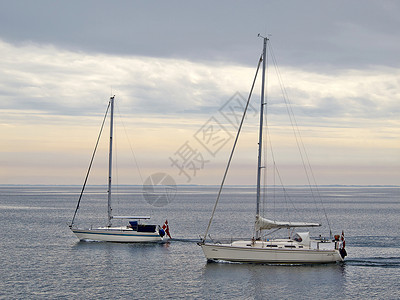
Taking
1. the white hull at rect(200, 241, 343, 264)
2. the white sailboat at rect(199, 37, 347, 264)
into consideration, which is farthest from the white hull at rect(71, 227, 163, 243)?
the white hull at rect(200, 241, 343, 264)

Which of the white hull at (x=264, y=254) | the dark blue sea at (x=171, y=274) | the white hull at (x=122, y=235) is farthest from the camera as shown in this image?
the white hull at (x=122, y=235)

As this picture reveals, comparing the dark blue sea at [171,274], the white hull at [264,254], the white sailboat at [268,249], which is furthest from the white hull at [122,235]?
the white hull at [264,254]

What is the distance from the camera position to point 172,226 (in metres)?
95.5

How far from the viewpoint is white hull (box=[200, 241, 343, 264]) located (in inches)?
1904

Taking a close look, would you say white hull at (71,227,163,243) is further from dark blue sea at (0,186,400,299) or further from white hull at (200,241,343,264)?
white hull at (200,241,343,264)

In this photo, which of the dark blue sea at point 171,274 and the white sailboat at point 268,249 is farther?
the white sailboat at point 268,249

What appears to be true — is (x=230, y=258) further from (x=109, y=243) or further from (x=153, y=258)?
(x=109, y=243)

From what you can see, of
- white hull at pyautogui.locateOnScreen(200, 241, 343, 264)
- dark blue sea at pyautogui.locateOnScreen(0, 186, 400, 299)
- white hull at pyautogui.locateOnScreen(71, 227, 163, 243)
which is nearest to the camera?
dark blue sea at pyautogui.locateOnScreen(0, 186, 400, 299)

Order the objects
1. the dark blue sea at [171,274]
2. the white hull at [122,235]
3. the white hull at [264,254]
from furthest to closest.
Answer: the white hull at [122,235] < the white hull at [264,254] < the dark blue sea at [171,274]

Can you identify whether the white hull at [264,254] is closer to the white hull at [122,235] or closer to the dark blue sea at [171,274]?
the dark blue sea at [171,274]

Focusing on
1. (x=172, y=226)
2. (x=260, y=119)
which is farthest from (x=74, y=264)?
(x=172, y=226)

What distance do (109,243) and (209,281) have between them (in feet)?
85.9

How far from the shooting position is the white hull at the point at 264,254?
48.4m

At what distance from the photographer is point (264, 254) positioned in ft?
158
